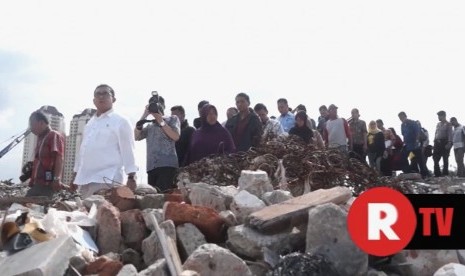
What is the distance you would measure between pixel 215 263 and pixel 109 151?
234 centimetres

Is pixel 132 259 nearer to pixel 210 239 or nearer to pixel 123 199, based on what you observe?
pixel 210 239

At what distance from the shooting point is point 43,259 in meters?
3.24

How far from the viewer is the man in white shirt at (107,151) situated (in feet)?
16.9

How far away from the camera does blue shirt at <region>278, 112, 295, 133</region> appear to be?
7.95 m

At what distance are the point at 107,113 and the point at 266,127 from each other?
2244 millimetres

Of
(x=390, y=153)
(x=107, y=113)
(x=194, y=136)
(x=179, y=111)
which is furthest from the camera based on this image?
(x=390, y=153)

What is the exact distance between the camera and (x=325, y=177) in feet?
16.3

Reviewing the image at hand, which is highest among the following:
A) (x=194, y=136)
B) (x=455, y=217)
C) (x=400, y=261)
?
(x=194, y=136)

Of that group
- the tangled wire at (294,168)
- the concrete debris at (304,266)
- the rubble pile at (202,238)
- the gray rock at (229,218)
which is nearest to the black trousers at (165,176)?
the tangled wire at (294,168)

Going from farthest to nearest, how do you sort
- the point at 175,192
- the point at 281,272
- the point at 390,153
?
the point at 390,153 → the point at 175,192 → the point at 281,272

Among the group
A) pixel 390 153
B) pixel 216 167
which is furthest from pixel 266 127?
pixel 390 153

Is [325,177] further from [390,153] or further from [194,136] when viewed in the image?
[390,153]

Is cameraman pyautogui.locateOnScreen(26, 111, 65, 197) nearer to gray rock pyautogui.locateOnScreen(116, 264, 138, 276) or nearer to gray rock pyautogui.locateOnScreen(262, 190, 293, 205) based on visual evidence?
gray rock pyautogui.locateOnScreen(262, 190, 293, 205)

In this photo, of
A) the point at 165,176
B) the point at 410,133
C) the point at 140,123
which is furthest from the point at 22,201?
the point at 410,133
